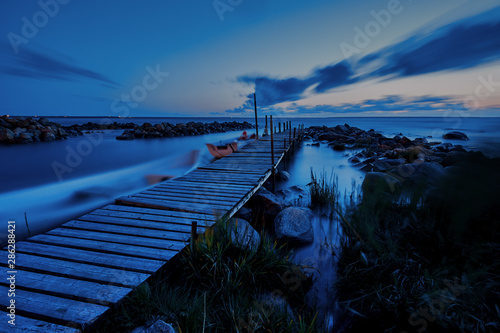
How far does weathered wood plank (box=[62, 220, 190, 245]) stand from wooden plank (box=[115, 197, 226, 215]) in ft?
2.81

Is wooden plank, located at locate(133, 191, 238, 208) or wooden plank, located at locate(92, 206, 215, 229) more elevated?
wooden plank, located at locate(92, 206, 215, 229)

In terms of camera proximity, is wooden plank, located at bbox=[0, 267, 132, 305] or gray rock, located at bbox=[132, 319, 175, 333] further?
wooden plank, located at bbox=[0, 267, 132, 305]

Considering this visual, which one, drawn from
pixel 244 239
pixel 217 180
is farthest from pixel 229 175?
pixel 244 239

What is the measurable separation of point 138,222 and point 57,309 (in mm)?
1922

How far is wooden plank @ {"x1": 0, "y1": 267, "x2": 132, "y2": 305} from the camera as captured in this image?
2222 mm

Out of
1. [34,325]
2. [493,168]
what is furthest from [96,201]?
[493,168]

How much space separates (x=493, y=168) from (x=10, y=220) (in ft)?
32.3

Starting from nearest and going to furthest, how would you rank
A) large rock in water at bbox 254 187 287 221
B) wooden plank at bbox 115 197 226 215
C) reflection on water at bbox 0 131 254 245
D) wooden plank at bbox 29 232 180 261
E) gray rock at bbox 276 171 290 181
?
wooden plank at bbox 29 232 180 261
wooden plank at bbox 115 197 226 215
large rock in water at bbox 254 187 287 221
reflection on water at bbox 0 131 254 245
gray rock at bbox 276 171 290 181

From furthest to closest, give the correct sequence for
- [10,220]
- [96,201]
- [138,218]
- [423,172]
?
1. [96,201]
2. [423,172]
3. [10,220]
4. [138,218]

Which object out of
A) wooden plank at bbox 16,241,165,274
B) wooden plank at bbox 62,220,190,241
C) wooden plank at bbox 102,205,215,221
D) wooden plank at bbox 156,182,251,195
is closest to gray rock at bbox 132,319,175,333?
wooden plank at bbox 16,241,165,274

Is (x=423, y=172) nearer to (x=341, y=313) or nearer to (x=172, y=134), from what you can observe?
(x=341, y=313)

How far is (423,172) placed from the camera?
21.6 feet

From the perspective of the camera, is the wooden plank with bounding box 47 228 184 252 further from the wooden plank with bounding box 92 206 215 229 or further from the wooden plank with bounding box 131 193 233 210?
the wooden plank with bounding box 131 193 233 210

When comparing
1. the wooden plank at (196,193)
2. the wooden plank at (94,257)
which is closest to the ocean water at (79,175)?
the wooden plank at (94,257)
